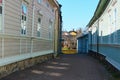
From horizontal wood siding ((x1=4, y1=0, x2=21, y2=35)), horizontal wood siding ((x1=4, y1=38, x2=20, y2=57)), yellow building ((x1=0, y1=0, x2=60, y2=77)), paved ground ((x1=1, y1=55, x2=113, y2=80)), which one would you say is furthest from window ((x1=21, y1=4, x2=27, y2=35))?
paved ground ((x1=1, y1=55, x2=113, y2=80))

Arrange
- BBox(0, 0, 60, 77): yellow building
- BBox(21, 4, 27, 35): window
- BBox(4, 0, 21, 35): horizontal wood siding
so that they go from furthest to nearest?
BBox(21, 4, 27, 35): window → BBox(4, 0, 21, 35): horizontal wood siding → BBox(0, 0, 60, 77): yellow building

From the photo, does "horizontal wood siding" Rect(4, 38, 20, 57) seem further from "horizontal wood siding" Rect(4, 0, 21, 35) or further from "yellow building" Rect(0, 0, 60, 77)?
"horizontal wood siding" Rect(4, 0, 21, 35)

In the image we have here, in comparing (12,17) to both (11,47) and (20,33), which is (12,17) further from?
(20,33)

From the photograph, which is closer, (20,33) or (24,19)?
(20,33)

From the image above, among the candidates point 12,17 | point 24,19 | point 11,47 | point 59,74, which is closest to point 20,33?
point 24,19

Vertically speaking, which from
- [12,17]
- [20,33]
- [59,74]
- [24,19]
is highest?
[24,19]

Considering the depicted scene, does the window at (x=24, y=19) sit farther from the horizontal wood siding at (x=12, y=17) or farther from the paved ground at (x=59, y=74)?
the paved ground at (x=59, y=74)

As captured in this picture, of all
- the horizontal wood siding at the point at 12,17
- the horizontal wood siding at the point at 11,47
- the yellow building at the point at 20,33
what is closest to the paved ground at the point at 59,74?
the yellow building at the point at 20,33

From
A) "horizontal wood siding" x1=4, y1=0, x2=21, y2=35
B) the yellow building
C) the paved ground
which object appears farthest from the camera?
"horizontal wood siding" x1=4, y1=0, x2=21, y2=35

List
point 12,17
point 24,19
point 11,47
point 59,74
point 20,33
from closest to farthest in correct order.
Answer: point 11,47 < point 12,17 < point 59,74 < point 20,33 < point 24,19

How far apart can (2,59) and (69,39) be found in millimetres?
65294

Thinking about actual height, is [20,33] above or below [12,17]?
below

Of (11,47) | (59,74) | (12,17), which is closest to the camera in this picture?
(11,47)

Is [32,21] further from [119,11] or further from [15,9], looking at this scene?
[119,11]
